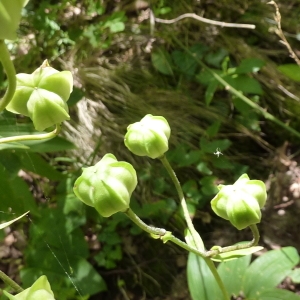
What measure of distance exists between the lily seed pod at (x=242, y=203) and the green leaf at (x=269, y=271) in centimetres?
44

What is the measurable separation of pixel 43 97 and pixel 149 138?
0.55 ft

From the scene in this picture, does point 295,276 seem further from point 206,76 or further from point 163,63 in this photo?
point 163,63

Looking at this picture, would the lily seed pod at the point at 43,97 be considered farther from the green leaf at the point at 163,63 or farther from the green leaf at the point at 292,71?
the green leaf at the point at 163,63

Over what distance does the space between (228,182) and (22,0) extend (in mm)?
1124

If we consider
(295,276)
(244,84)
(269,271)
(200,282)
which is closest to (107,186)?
(200,282)

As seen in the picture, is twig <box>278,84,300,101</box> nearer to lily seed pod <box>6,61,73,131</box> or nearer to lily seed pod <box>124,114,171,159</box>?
lily seed pod <box>124,114,171,159</box>

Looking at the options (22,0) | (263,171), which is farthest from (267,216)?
(22,0)

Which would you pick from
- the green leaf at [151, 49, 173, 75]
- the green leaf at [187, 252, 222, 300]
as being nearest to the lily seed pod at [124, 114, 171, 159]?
the green leaf at [187, 252, 222, 300]

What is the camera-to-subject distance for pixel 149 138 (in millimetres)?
652

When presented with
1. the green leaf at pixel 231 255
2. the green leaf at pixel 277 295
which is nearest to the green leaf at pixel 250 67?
the green leaf at pixel 277 295

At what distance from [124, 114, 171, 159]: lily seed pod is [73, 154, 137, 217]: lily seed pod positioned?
8cm

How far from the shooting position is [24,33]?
1.52 meters

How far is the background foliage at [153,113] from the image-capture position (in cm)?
127

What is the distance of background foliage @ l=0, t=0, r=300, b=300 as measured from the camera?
127cm
